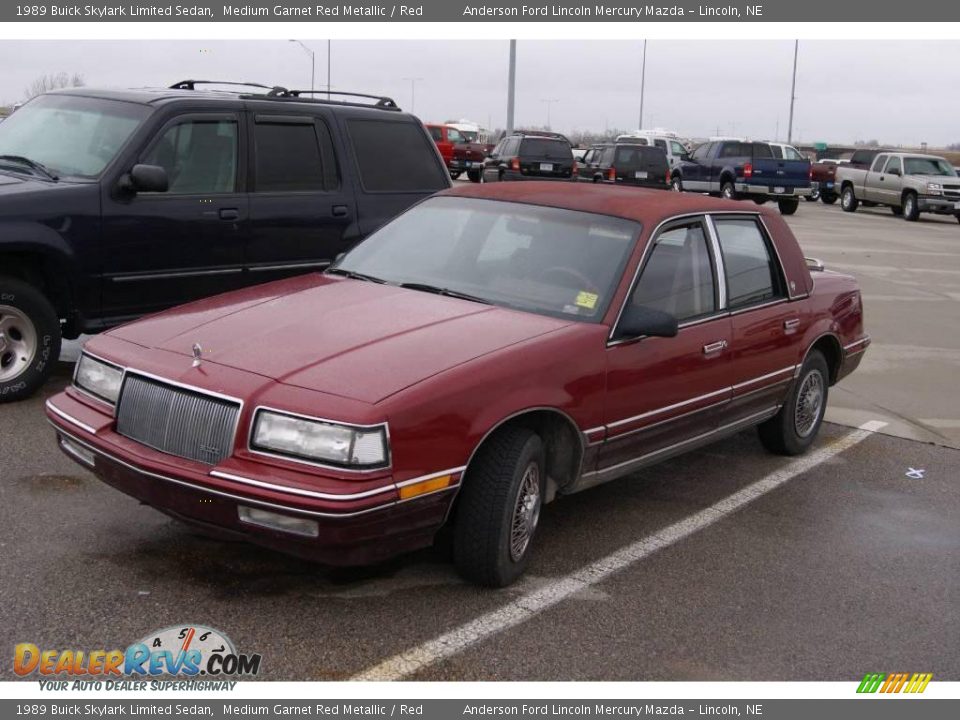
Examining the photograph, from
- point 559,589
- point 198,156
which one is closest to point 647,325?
point 559,589

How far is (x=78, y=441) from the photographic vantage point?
4.46 m

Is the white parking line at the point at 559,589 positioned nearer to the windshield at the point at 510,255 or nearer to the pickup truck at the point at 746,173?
the windshield at the point at 510,255

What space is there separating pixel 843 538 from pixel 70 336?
4.90m

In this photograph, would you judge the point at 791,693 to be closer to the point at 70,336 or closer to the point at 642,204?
the point at 642,204

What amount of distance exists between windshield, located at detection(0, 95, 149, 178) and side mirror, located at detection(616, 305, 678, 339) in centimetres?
381

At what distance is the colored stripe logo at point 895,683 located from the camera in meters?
3.92

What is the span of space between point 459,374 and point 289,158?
4.18 meters

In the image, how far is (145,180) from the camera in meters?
6.79

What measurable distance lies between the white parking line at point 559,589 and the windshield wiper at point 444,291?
4.25 ft

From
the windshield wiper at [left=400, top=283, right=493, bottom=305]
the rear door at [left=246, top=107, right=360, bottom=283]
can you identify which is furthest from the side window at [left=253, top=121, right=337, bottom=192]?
the windshield wiper at [left=400, top=283, right=493, bottom=305]

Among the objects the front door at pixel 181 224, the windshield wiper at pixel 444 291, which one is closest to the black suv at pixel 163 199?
the front door at pixel 181 224

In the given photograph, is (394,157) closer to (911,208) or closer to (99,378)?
(99,378)

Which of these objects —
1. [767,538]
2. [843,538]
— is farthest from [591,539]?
[843,538]
